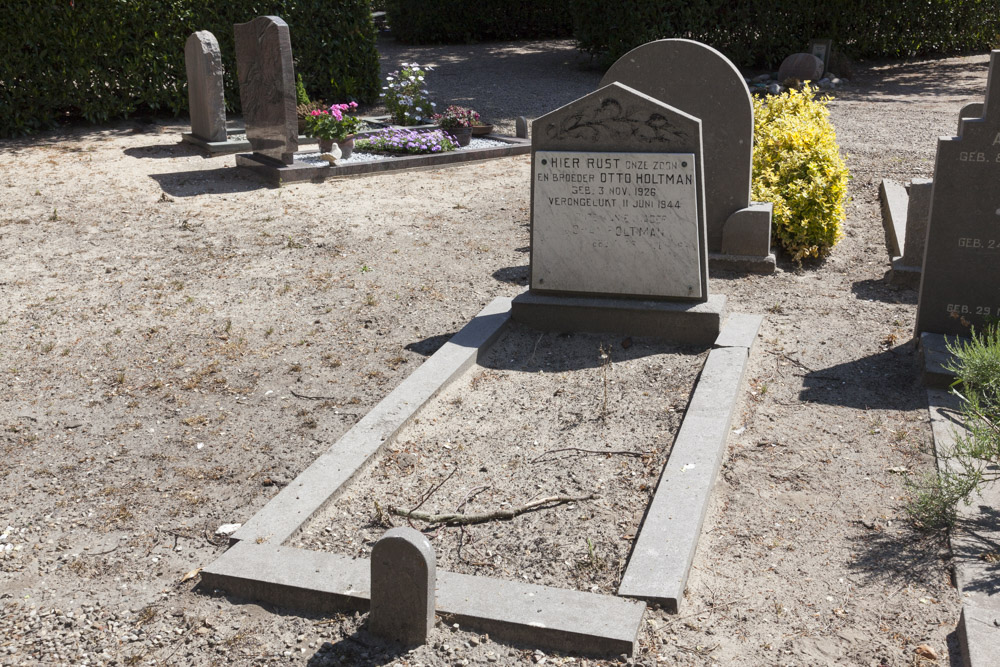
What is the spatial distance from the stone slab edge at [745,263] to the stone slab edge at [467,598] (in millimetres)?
4226

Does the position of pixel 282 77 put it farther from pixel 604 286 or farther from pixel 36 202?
pixel 604 286

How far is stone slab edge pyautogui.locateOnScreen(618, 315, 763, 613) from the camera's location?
319 cm

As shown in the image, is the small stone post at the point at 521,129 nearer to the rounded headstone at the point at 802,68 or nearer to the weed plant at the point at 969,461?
the rounded headstone at the point at 802,68

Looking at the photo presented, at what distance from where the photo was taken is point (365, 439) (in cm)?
426

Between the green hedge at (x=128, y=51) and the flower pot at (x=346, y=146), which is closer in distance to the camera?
the flower pot at (x=346, y=146)

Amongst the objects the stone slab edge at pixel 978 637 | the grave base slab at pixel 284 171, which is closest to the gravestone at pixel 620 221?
the stone slab edge at pixel 978 637

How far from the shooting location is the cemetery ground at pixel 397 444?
3.09m

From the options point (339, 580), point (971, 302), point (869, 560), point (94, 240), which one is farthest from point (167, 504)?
point (94, 240)

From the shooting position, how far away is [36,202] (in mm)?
9055

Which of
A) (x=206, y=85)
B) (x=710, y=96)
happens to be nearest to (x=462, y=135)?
(x=206, y=85)

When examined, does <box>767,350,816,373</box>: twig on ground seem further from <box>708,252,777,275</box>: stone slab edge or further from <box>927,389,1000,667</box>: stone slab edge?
<box>708,252,777,275</box>: stone slab edge

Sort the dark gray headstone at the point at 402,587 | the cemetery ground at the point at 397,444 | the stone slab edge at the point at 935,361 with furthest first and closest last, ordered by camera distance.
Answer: the stone slab edge at the point at 935,361
the cemetery ground at the point at 397,444
the dark gray headstone at the point at 402,587

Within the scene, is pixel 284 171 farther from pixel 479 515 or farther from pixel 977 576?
pixel 977 576

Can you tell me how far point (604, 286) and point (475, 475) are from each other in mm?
1946
